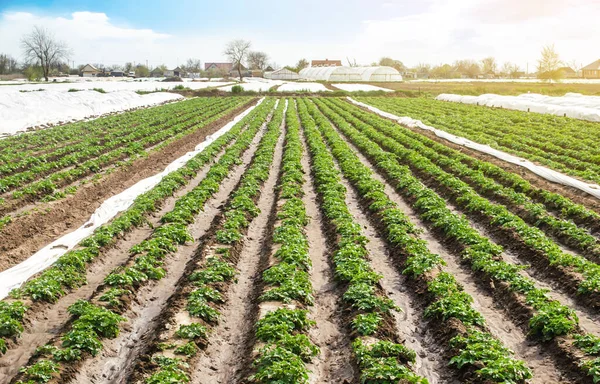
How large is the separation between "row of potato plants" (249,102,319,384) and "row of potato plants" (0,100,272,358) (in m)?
3.78

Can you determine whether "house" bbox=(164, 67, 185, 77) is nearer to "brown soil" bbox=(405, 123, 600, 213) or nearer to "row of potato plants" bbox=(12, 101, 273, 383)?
"brown soil" bbox=(405, 123, 600, 213)

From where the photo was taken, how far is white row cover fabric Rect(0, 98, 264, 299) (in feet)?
32.1

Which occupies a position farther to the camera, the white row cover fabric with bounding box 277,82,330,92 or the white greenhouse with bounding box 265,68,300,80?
the white greenhouse with bounding box 265,68,300,80

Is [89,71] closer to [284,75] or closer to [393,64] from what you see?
[284,75]

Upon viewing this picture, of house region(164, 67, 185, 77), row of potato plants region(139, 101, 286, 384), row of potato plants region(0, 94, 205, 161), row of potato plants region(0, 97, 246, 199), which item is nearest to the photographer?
row of potato plants region(139, 101, 286, 384)

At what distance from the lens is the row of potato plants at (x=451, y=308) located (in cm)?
623

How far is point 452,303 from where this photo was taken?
314 inches

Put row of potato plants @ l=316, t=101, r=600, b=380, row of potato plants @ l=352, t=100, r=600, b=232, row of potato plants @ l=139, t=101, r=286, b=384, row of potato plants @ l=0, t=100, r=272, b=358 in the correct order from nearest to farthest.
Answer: row of potato plants @ l=139, t=101, r=286, b=384, row of potato plants @ l=316, t=101, r=600, b=380, row of potato plants @ l=0, t=100, r=272, b=358, row of potato plants @ l=352, t=100, r=600, b=232

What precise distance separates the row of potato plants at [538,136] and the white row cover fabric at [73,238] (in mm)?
15390

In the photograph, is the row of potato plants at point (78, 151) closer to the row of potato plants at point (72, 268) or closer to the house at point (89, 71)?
the row of potato plants at point (72, 268)

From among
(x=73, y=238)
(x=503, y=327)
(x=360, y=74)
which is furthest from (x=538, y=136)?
(x=360, y=74)

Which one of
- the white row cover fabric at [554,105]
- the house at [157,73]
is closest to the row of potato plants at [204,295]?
the white row cover fabric at [554,105]

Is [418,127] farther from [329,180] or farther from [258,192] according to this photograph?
[258,192]

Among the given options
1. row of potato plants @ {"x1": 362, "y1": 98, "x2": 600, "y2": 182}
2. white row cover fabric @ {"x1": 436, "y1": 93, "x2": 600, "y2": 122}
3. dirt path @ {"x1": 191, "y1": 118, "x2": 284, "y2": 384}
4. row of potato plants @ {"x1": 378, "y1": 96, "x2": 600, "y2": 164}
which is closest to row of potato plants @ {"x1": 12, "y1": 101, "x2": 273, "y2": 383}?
dirt path @ {"x1": 191, "y1": 118, "x2": 284, "y2": 384}
